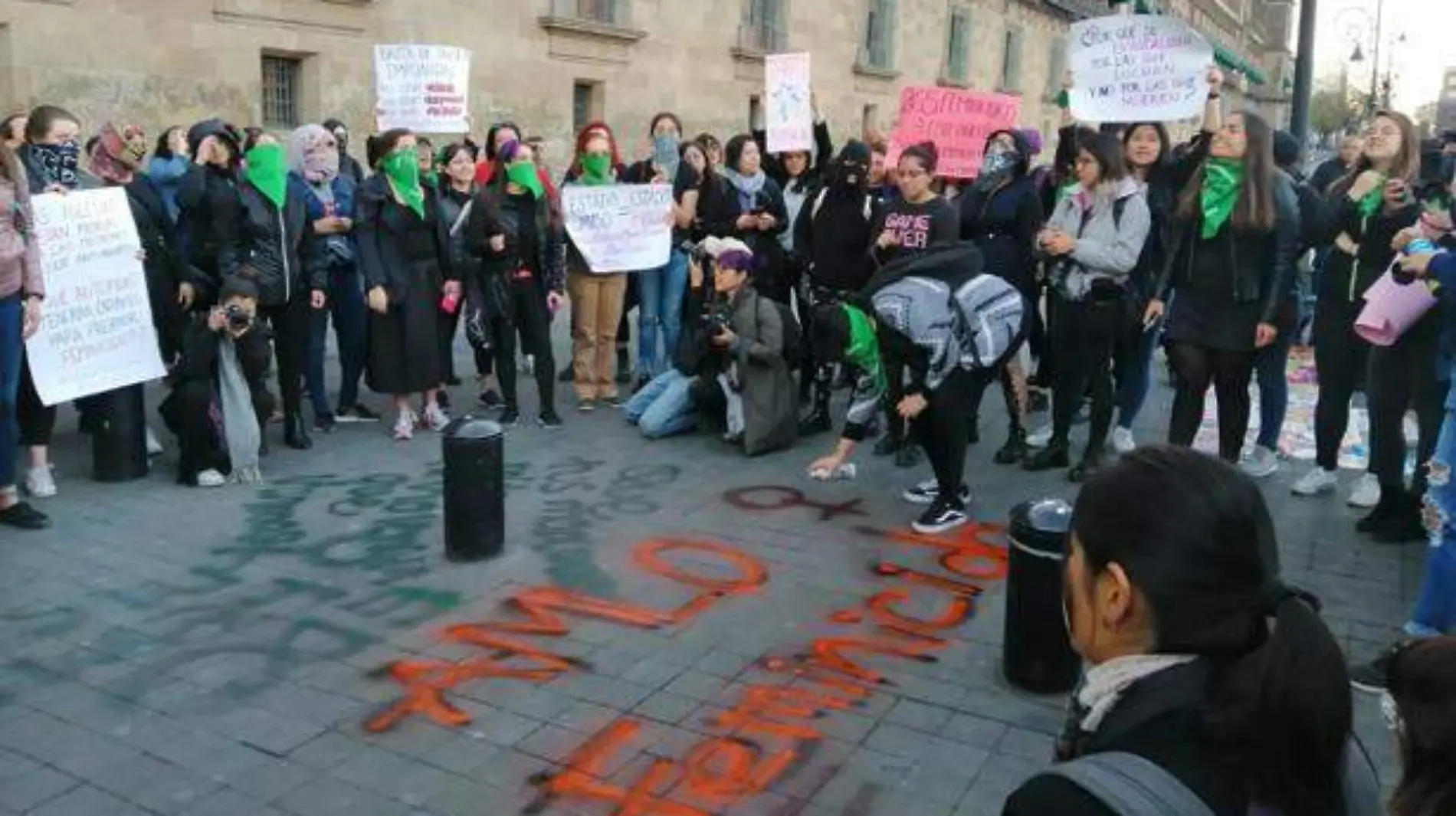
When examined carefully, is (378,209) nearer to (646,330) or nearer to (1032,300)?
(646,330)

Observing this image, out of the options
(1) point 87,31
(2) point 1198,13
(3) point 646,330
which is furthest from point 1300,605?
(2) point 1198,13

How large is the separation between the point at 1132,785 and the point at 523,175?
22.5 feet

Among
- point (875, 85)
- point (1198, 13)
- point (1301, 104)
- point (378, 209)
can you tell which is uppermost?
point (1198, 13)

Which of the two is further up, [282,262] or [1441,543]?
[282,262]

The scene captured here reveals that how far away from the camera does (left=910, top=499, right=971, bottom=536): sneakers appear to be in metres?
5.82

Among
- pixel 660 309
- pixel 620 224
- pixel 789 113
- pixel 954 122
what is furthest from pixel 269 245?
pixel 954 122

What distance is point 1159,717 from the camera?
141 cm

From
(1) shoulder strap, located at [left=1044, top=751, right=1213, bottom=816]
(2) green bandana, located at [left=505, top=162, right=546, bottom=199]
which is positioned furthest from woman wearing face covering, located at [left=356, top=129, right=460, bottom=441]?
(1) shoulder strap, located at [left=1044, top=751, right=1213, bottom=816]

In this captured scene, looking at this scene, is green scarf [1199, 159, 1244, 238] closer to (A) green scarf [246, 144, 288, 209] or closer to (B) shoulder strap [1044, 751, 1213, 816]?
(A) green scarf [246, 144, 288, 209]

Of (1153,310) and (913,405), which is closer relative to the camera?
(913,405)

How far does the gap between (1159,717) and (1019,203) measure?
595 centimetres

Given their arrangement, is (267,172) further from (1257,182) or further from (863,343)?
(1257,182)

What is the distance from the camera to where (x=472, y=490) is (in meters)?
5.24

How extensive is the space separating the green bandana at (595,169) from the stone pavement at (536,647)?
2.64m
